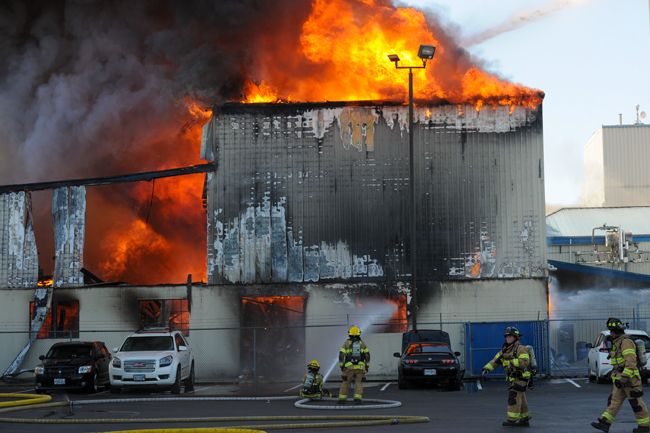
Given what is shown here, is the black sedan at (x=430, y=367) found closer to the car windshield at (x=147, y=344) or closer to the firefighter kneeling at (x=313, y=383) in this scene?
the firefighter kneeling at (x=313, y=383)

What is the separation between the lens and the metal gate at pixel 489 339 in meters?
29.7

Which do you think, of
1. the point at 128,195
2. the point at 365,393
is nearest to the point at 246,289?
the point at 128,195

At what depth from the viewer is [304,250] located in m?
34.5

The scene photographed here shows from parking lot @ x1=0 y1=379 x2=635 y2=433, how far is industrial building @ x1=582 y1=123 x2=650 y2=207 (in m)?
44.3

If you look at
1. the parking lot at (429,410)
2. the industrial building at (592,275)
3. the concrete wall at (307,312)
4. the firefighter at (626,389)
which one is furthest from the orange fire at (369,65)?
the firefighter at (626,389)

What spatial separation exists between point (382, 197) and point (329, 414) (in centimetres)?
1731

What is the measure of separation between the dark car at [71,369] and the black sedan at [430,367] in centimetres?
818

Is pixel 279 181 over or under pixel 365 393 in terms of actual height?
over

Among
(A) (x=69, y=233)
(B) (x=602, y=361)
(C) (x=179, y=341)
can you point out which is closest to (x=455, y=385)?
(B) (x=602, y=361)

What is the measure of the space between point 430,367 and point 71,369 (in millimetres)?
9518

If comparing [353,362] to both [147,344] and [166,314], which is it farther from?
[166,314]

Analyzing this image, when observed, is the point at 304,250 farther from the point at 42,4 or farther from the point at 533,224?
the point at 42,4

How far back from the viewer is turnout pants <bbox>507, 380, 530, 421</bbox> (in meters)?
15.3

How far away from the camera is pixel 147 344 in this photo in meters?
26.0
